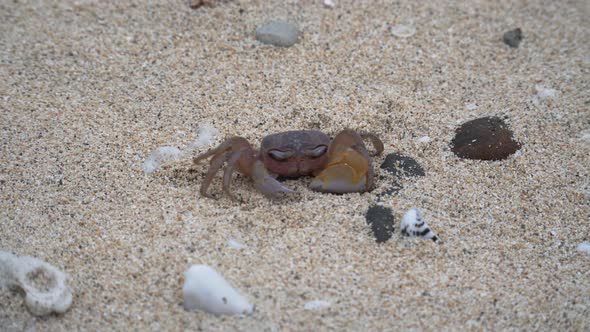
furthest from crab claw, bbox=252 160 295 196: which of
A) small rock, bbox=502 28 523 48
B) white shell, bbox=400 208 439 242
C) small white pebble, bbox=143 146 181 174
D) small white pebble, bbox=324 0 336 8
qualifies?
small rock, bbox=502 28 523 48

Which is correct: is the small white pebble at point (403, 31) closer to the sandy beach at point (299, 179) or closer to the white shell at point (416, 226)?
the sandy beach at point (299, 179)

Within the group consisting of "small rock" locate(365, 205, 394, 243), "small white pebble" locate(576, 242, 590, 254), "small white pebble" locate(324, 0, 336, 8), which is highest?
"small white pebble" locate(324, 0, 336, 8)

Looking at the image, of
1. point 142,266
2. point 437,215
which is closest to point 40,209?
point 142,266

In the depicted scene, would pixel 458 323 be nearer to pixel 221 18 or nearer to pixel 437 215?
pixel 437 215

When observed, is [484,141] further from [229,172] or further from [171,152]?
[171,152]

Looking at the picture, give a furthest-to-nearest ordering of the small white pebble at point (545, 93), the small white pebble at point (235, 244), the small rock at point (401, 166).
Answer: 1. the small white pebble at point (545, 93)
2. the small rock at point (401, 166)
3. the small white pebble at point (235, 244)

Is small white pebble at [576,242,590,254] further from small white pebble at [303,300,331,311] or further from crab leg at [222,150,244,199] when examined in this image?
crab leg at [222,150,244,199]

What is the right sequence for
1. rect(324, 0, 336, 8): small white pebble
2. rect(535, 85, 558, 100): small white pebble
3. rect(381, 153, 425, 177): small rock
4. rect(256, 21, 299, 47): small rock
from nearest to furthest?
rect(381, 153, 425, 177): small rock, rect(535, 85, 558, 100): small white pebble, rect(256, 21, 299, 47): small rock, rect(324, 0, 336, 8): small white pebble

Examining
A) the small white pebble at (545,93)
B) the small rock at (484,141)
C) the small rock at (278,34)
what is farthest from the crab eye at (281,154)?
the small white pebble at (545,93)
